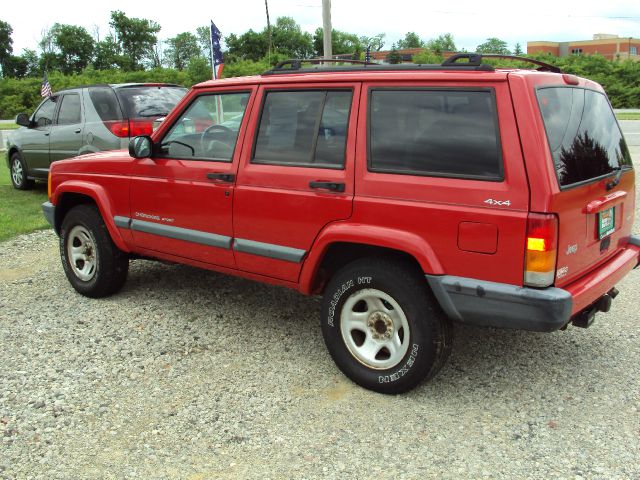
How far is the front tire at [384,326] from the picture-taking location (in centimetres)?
343

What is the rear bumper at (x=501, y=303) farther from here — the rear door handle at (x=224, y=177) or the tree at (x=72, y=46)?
the tree at (x=72, y=46)

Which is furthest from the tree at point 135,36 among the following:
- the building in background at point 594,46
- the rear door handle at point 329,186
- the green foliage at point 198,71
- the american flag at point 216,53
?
the rear door handle at point 329,186

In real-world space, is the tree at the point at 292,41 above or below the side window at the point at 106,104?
above

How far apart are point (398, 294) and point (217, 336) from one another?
66.0 inches

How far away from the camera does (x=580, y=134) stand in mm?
3436

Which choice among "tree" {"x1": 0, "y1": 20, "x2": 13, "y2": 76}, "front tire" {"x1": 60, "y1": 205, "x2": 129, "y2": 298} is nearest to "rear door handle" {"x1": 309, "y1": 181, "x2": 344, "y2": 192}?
"front tire" {"x1": 60, "y1": 205, "x2": 129, "y2": 298}

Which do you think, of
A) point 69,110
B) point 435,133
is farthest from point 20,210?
point 435,133

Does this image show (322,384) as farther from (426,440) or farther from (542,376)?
(542,376)

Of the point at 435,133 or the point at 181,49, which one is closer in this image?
the point at 435,133

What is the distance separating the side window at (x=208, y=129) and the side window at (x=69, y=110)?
535 centimetres

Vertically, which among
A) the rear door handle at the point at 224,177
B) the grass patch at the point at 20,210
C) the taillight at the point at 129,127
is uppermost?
the rear door handle at the point at 224,177

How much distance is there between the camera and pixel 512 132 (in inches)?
122

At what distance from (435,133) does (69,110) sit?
772 centimetres

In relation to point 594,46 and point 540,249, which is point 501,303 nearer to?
point 540,249
